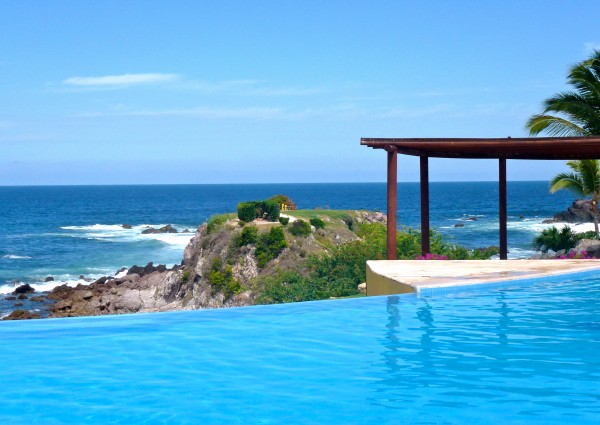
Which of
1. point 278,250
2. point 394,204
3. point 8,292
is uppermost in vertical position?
point 394,204

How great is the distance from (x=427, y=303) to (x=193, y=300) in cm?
2500

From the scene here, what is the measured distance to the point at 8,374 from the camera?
8367mm

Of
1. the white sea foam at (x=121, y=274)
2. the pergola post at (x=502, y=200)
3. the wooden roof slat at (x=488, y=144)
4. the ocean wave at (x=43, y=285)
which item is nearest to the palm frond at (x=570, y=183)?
the pergola post at (x=502, y=200)

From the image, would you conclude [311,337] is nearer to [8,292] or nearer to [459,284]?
[459,284]

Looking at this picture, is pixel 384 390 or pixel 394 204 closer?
pixel 384 390

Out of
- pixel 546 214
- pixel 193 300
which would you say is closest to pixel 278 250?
pixel 193 300

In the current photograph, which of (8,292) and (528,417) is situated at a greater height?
(528,417)

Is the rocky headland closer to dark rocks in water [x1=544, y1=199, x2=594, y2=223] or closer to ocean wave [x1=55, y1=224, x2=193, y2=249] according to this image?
ocean wave [x1=55, y1=224, x2=193, y2=249]

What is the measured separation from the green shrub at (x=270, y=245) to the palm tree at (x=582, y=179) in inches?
492

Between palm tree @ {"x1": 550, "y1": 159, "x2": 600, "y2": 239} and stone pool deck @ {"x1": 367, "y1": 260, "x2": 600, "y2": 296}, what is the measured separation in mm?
14787

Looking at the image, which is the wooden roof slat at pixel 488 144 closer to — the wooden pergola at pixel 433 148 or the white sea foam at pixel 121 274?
the wooden pergola at pixel 433 148

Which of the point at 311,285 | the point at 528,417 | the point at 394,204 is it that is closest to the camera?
the point at 528,417

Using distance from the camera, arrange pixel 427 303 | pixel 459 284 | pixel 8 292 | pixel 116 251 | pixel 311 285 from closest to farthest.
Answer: pixel 427 303 < pixel 459 284 < pixel 311 285 < pixel 8 292 < pixel 116 251

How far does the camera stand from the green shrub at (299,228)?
124 feet
